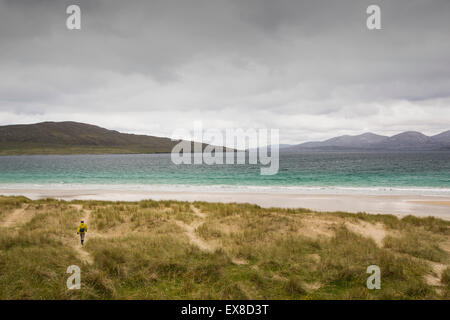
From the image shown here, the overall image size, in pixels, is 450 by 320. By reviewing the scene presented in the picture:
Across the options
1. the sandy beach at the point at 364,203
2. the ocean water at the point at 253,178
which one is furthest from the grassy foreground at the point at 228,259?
the ocean water at the point at 253,178

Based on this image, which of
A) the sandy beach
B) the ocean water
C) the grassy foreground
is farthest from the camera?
the ocean water

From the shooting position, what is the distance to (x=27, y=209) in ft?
58.2

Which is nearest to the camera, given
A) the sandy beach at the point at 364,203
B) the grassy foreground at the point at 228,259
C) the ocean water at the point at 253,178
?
the grassy foreground at the point at 228,259

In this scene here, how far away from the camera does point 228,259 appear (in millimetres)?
8828

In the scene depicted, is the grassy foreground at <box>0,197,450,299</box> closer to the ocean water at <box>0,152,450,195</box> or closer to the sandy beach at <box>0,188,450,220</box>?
the sandy beach at <box>0,188,450,220</box>

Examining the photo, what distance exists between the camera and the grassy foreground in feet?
21.7

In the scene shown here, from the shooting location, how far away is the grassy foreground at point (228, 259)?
260 inches

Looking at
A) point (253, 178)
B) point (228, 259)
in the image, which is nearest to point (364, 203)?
point (228, 259)

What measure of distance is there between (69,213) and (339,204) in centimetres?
2368

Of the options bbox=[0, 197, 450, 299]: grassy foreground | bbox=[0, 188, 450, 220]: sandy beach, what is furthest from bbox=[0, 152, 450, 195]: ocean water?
bbox=[0, 197, 450, 299]: grassy foreground

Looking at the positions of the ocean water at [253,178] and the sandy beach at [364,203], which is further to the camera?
the ocean water at [253,178]

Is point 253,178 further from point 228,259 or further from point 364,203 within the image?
point 228,259

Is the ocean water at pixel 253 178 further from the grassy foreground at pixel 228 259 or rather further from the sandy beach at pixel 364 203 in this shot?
the grassy foreground at pixel 228 259
